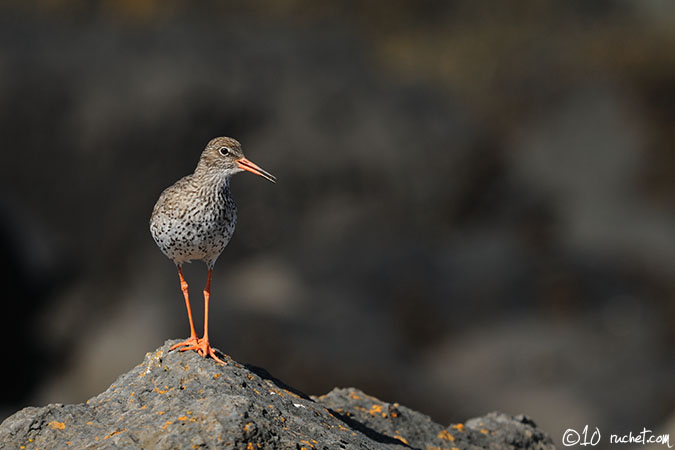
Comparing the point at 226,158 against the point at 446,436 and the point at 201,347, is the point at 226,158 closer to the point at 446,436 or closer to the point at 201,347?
the point at 201,347

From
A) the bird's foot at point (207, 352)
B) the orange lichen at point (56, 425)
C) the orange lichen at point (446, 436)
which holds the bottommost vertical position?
the orange lichen at point (56, 425)

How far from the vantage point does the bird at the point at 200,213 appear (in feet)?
26.7

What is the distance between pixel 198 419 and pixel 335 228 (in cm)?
1652

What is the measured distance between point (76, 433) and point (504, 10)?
104 feet

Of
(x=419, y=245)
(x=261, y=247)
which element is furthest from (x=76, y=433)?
(x=419, y=245)

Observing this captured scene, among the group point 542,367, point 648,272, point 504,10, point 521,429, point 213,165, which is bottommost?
point 521,429

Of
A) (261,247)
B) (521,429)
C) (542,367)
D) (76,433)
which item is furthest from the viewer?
(261,247)

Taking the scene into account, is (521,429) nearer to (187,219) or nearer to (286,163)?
(187,219)

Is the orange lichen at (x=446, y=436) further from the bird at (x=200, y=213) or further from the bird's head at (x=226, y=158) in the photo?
the bird's head at (x=226, y=158)

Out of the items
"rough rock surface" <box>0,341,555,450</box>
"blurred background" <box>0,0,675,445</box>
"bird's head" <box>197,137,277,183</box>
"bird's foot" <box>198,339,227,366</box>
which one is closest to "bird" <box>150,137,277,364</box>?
"bird's head" <box>197,137,277,183</box>

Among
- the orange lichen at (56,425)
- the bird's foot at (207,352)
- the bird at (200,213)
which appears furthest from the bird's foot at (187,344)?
the orange lichen at (56,425)

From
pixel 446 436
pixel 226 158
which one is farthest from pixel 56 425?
pixel 446 436

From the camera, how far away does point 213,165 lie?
8.55m

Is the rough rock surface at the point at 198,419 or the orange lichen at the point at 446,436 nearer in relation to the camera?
the rough rock surface at the point at 198,419
